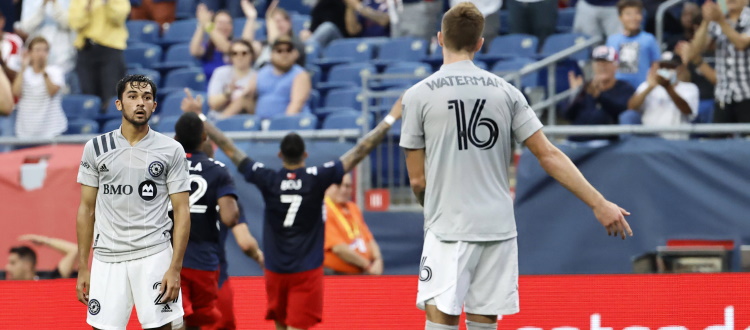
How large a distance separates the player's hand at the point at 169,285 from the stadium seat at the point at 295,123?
6019mm

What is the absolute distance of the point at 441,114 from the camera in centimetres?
584

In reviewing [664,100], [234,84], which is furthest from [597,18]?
[234,84]

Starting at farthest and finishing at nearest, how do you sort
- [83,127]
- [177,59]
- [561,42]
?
[177,59] → [561,42] → [83,127]

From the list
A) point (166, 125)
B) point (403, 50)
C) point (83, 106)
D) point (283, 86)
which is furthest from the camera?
point (403, 50)

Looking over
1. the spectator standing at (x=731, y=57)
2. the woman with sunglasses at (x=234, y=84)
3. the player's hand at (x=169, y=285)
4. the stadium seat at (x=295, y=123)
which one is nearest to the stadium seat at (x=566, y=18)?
the spectator standing at (x=731, y=57)

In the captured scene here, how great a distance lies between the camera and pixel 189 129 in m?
8.15

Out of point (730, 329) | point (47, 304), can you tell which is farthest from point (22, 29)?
point (730, 329)

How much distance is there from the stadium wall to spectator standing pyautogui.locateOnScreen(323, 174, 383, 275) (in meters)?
1.79

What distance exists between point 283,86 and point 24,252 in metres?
3.41

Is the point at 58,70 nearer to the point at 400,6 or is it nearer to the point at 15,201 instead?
the point at 15,201

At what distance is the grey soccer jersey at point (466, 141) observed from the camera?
5.85 meters

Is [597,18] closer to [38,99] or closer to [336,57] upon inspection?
[336,57]

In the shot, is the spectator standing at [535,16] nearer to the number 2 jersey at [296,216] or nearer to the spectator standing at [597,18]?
the spectator standing at [597,18]

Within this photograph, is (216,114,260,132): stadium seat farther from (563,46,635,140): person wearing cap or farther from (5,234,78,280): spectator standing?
(563,46,635,140): person wearing cap
